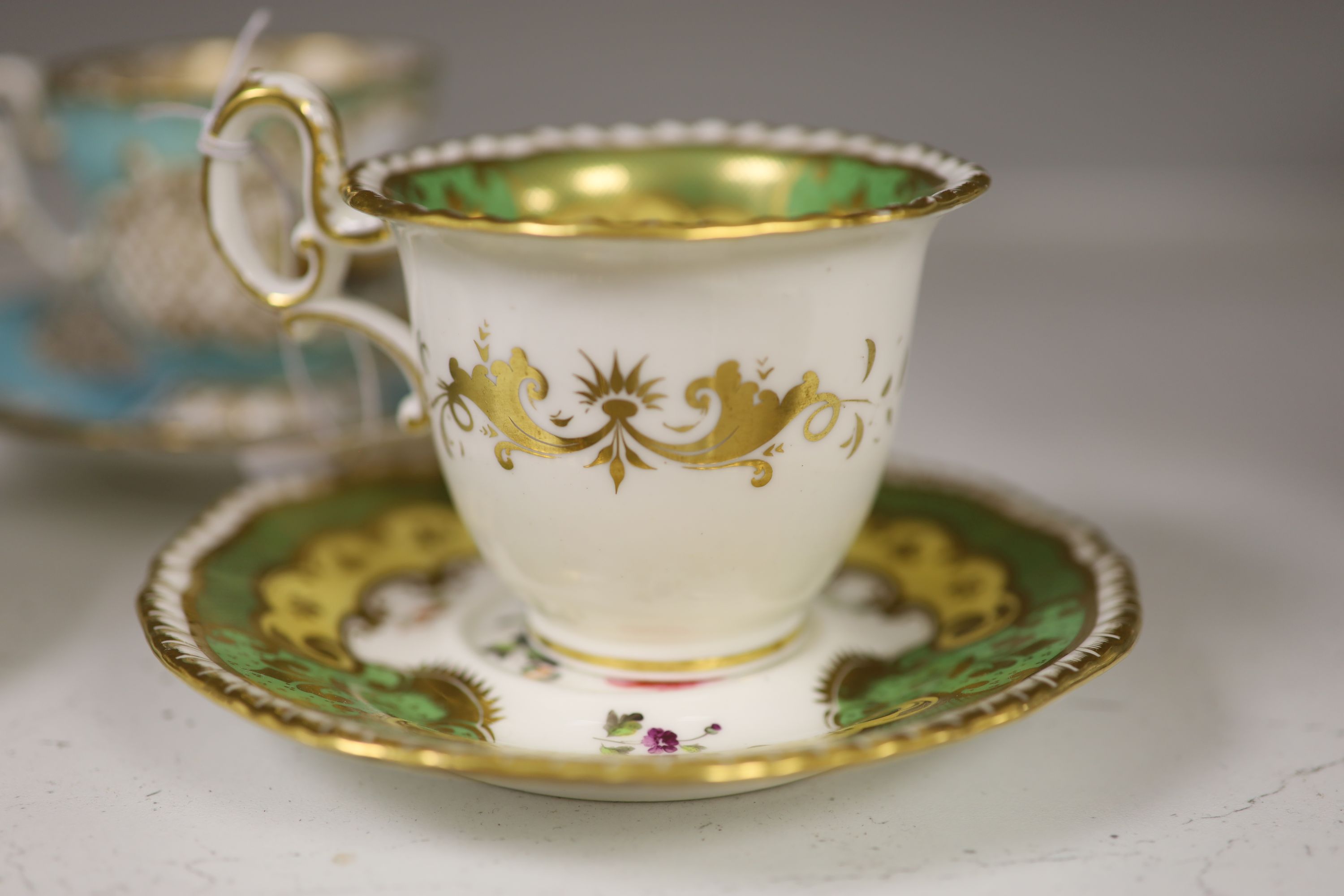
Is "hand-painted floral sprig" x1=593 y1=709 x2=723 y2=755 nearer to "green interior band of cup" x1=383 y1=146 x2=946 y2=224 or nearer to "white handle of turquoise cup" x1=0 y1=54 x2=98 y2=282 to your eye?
"green interior band of cup" x1=383 y1=146 x2=946 y2=224

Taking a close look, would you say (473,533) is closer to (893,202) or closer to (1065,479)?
(893,202)

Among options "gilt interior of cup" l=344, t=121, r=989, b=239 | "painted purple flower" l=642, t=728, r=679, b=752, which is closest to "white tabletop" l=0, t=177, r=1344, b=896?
"painted purple flower" l=642, t=728, r=679, b=752

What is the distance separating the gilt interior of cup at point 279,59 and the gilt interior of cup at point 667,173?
0.32 m

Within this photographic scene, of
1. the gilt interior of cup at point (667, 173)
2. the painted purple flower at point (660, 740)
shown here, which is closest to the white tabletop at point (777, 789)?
the painted purple flower at point (660, 740)

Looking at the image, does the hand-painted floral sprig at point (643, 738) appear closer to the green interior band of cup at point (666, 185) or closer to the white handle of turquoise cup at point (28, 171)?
the green interior band of cup at point (666, 185)

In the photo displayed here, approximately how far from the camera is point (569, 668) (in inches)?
28.9

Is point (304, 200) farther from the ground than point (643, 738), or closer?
farther from the ground

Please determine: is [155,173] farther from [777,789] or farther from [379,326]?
[777,789]

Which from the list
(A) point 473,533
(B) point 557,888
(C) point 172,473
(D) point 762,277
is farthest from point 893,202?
(C) point 172,473

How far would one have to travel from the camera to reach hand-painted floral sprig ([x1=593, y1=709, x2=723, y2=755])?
2.15 feet

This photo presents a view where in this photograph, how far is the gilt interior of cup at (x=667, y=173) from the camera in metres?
0.76

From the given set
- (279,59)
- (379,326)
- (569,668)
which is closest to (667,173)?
(379,326)

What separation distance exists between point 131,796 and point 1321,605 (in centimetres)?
73

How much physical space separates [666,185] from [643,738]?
0.35 meters
